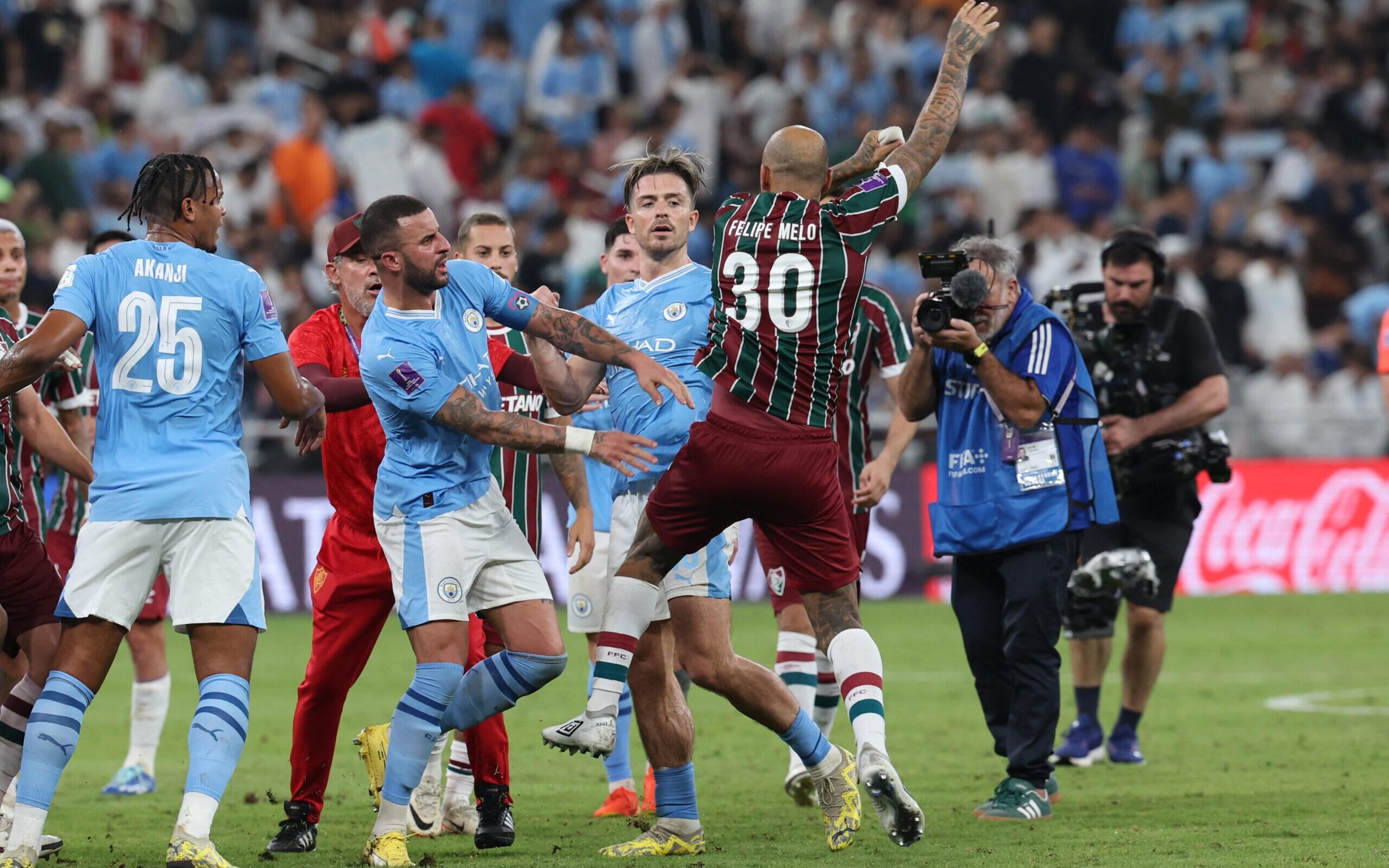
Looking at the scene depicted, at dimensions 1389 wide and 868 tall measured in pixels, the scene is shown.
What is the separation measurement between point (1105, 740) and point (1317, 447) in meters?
9.96

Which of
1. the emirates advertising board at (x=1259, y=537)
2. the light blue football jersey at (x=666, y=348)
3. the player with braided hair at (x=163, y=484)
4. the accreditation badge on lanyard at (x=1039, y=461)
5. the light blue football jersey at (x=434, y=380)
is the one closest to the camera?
the player with braided hair at (x=163, y=484)

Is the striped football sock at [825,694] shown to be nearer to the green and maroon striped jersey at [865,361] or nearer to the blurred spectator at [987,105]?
the green and maroon striped jersey at [865,361]

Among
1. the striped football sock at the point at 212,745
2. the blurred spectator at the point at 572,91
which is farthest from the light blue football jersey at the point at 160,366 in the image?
the blurred spectator at the point at 572,91

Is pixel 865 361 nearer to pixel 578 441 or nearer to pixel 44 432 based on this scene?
pixel 578 441

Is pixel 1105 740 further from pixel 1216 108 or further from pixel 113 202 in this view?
pixel 1216 108

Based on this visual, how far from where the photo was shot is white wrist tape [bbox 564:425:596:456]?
6.38 meters

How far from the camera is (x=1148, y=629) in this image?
9.66 meters

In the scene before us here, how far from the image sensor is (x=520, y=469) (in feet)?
27.0

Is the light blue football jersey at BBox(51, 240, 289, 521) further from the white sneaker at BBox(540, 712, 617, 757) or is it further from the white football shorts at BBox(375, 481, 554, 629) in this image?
the white sneaker at BBox(540, 712, 617, 757)

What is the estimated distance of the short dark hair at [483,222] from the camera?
841 centimetres

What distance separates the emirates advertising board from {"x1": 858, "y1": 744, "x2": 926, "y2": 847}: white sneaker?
1128 centimetres

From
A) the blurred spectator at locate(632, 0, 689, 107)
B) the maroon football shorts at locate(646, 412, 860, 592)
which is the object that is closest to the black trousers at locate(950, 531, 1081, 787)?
the maroon football shorts at locate(646, 412, 860, 592)

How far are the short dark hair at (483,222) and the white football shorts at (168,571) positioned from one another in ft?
8.27

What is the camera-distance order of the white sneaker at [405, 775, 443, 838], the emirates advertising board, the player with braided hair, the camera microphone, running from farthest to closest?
the emirates advertising board → the white sneaker at [405, 775, 443, 838] → the camera microphone → the player with braided hair
